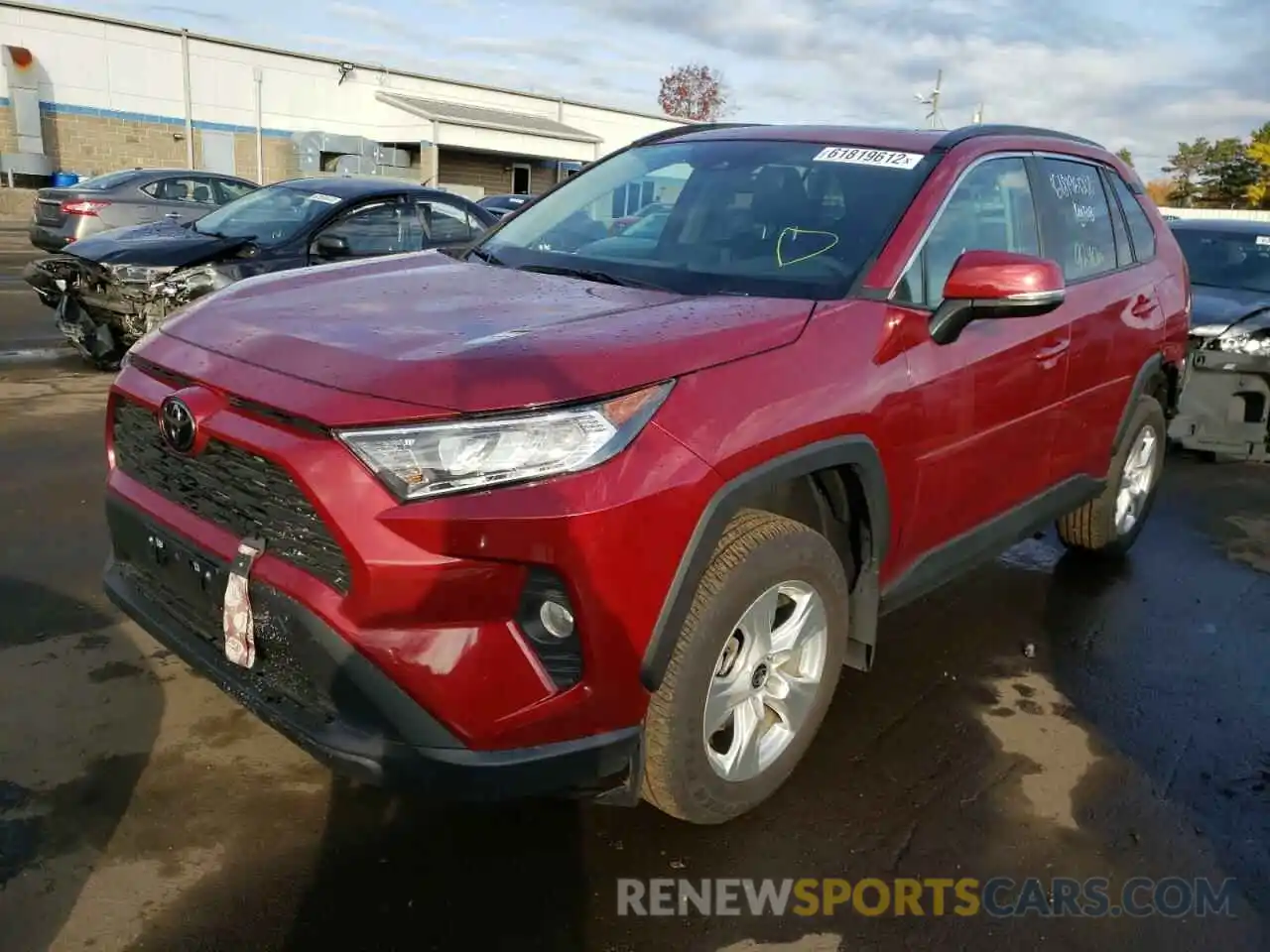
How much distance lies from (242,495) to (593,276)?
1309 mm

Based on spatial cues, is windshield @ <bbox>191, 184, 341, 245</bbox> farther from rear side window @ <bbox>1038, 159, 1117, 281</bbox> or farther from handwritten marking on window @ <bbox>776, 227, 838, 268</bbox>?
rear side window @ <bbox>1038, 159, 1117, 281</bbox>

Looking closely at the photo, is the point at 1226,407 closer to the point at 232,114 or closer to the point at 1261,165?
the point at 232,114

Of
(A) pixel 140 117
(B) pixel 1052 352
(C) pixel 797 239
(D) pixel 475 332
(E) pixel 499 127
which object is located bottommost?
(B) pixel 1052 352

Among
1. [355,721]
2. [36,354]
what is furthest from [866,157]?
[36,354]

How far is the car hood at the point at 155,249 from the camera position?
735 centimetres

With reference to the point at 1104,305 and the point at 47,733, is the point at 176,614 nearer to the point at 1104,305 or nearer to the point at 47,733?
the point at 47,733

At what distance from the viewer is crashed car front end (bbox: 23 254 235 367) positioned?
286 inches

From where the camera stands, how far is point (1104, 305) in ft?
13.4

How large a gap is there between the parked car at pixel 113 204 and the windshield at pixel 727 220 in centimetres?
1131

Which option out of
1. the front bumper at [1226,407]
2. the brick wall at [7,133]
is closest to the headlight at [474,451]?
the front bumper at [1226,407]

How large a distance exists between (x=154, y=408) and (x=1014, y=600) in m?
3.58

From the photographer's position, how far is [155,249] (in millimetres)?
7445

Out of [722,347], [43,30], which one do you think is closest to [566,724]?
[722,347]

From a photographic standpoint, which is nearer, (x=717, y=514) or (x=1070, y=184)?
(x=717, y=514)
